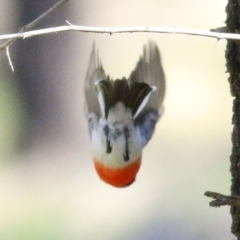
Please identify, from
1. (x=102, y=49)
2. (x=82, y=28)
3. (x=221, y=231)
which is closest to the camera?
(x=82, y=28)

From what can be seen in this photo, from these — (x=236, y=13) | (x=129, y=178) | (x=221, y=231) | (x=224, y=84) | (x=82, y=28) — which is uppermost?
(x=224, y=84)

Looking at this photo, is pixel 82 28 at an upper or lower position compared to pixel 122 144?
upper

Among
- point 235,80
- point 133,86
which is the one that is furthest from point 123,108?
point 235,80

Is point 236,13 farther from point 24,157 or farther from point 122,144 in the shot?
point 24,157

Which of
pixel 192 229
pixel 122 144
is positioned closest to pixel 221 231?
pixel 192 229

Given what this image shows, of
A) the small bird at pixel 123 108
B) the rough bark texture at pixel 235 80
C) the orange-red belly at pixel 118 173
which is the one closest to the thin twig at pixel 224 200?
the rough bark texture at pixel 235 80

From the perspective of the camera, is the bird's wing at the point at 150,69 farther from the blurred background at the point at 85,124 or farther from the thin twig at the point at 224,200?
the blurred background at the point at 85,124

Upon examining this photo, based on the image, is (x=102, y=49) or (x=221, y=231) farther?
(x=102, y=49)
